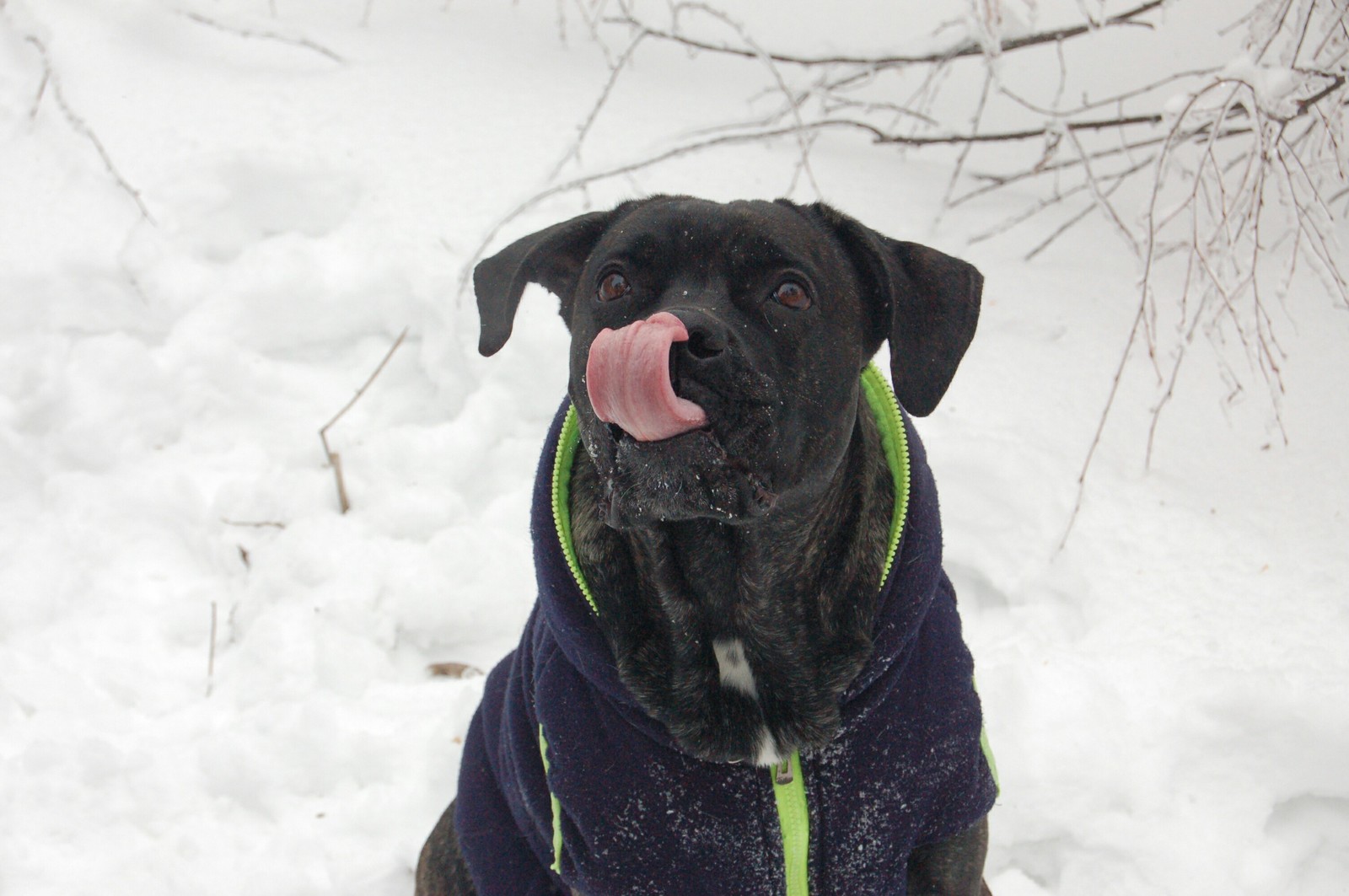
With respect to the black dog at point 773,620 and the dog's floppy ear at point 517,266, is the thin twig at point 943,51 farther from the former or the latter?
the black dog at point 773,620

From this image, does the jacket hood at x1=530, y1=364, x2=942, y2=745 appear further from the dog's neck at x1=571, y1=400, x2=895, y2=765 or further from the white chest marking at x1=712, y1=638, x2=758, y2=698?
the white chest marking at x1=712, y1=638, x2=758, y2=698

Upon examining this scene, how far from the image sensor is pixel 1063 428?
3.53m

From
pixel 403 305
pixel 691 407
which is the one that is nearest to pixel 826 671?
pixel 691 407

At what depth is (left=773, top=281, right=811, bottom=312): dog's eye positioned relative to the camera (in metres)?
1.91

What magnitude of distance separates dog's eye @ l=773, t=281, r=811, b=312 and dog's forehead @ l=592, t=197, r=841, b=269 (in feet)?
0.16

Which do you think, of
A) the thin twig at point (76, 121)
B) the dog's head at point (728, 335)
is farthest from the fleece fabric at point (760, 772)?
the thin twig at point (76, 121)

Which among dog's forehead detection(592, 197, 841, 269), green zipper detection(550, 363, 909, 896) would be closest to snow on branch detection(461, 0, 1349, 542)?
green zipper detection(550, 363, 909, 896)

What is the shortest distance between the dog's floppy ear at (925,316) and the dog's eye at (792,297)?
0.16 meters

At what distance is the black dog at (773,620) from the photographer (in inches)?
75.9

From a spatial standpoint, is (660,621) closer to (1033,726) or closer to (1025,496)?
(1033,726)

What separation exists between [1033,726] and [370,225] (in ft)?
9.71

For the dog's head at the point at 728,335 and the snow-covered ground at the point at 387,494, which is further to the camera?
the snow-covered ground at the point at 387,494

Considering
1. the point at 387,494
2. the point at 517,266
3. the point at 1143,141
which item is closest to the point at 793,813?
the point at 517,266

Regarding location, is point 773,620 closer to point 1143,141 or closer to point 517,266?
point 517,266
